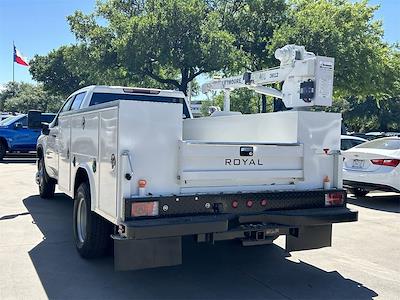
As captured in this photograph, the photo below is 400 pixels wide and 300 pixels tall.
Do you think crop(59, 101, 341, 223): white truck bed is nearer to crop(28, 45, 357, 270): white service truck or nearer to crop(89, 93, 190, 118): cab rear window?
crop(28, 45, 357, 270): white service truck

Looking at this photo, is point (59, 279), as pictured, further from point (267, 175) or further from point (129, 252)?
point (267, 175)

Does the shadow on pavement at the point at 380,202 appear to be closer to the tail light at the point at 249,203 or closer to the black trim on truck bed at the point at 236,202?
the black trim on truck bed at the point at 236,202

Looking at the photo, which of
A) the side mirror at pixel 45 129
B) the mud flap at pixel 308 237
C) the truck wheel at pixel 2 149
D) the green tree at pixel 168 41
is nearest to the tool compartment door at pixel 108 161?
the mud flap at pixel 308 237

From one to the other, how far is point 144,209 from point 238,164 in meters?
1.10

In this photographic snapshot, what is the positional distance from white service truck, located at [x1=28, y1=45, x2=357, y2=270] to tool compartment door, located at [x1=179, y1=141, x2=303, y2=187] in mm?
11

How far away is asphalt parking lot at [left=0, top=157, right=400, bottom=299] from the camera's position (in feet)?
14.9

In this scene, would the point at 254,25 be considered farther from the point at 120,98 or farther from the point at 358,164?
the point at 120,98

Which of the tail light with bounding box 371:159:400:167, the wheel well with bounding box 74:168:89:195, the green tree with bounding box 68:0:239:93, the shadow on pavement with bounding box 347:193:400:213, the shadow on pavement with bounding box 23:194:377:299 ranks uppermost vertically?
the green tree with bounding box 68:0:239:93

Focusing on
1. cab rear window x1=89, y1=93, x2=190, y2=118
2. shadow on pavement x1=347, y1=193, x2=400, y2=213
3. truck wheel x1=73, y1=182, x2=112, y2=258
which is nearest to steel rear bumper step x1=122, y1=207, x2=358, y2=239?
truck wheel x1=73, y1=182, x2=112, y2=258

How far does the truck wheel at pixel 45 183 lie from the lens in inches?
360

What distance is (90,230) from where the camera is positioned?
5.08 metres

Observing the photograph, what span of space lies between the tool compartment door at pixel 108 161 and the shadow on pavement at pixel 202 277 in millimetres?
820

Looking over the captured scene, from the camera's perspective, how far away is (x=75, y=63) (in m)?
27.7

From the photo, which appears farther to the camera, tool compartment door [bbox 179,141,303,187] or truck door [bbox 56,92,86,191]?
truck door [bbox 56,92,86,191]
